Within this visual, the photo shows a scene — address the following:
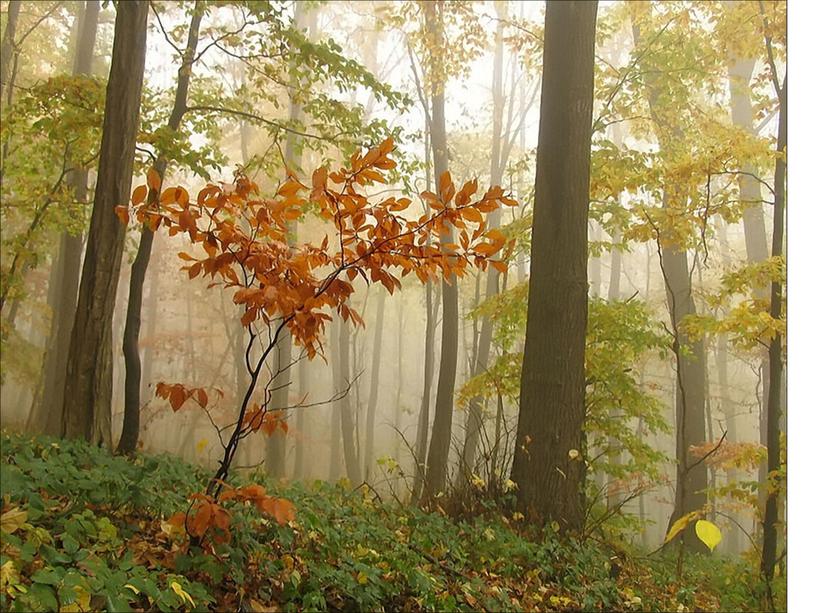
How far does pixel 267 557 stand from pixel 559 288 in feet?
7.85

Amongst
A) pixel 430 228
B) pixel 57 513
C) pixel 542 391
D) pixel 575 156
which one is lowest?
pixel 57 513

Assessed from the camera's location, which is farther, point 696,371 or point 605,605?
point 696,371

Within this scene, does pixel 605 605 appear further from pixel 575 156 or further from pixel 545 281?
pixel 575 156

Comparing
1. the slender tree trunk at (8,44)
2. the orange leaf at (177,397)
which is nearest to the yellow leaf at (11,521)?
the orange leaf at (177,397)

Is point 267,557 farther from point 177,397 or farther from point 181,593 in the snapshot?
point 177,397

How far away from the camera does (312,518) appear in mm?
2361

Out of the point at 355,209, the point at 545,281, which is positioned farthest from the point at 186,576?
the point at 545,281

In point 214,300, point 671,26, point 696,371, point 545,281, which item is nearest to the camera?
point 545,281

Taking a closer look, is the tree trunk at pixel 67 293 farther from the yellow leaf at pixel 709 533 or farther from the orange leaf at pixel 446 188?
the yellow leaf at pixel 709 533

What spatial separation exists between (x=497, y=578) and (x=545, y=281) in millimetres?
1837

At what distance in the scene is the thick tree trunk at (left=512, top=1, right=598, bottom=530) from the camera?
11.8 feet

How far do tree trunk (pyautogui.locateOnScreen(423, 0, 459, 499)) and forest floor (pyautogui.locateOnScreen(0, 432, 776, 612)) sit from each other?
9.87 ft

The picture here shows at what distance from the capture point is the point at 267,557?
7.25 ft

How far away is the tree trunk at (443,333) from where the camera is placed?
22.0 ft
